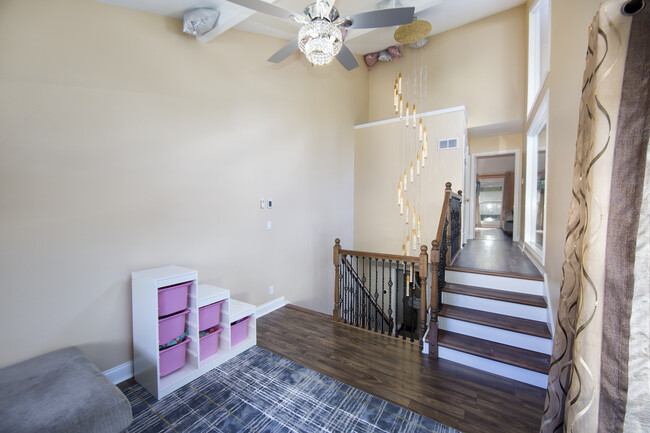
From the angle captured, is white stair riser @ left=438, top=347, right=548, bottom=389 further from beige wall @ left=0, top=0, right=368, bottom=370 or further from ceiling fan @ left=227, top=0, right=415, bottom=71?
ceiling fan @ left=227, top=0, right=415, bottom=71

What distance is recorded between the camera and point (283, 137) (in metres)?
3.75

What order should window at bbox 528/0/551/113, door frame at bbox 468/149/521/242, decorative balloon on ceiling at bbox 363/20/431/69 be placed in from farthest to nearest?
door frame at bbox 468/149/521/242
decorative balloon on ceiling at bbox 363/20/431/69
window at bbox 528/0/551/113

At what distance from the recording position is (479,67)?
537 centimetres

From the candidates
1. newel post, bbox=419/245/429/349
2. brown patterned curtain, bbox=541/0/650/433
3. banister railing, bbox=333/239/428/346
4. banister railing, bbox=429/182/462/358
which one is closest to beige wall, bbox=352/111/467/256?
banister railing, bbox=429/182/462/358

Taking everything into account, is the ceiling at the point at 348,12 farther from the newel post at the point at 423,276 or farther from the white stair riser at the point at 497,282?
the white stair riser at the point at 497,282

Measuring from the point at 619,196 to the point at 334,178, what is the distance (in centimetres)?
430

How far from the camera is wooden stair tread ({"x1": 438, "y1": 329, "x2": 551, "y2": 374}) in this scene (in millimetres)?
2246

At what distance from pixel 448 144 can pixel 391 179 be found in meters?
1.19

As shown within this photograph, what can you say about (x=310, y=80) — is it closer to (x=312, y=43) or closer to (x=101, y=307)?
(x=312, y=43)

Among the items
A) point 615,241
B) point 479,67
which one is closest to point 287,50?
point 615,241

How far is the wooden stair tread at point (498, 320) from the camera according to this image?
2482 mm

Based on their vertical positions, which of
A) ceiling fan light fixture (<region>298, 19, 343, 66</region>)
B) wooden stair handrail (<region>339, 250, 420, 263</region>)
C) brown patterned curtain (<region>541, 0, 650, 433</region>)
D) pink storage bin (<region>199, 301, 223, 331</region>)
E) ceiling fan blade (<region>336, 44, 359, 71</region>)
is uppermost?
ceiling fan blade (<region>336, 44, 359, 71</region>)

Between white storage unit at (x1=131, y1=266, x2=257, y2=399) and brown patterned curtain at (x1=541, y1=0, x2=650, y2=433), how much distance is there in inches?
92.5

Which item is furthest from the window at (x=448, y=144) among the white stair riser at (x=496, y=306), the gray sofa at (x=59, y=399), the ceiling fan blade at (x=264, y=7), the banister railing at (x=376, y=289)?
the gray sofa at (x=59, y=399)
